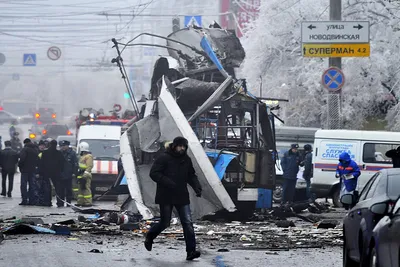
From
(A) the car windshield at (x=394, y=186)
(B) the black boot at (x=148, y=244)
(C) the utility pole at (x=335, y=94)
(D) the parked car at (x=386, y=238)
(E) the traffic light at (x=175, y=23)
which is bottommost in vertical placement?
(B) the black boot at (x=148, y=244)

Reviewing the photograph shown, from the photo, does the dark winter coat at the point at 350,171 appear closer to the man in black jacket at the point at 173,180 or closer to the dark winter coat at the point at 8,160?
the man in black jacket at the point at 173,180

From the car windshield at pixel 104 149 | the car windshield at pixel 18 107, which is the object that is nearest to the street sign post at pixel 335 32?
the car windshield at pixel 104 149

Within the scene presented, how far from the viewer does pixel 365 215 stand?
9312 mm

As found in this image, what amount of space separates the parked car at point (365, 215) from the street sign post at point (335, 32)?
1180cm

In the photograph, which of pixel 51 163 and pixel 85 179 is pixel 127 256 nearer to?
pixel 51 163

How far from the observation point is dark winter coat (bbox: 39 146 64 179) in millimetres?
24266

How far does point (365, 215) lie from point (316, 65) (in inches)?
1098

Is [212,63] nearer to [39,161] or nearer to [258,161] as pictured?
[258,161]

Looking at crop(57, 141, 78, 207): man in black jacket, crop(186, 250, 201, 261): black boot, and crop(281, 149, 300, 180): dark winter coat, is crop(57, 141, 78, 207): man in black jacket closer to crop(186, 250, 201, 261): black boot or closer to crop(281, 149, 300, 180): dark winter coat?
crop(281, 149, 300, 180): dark winter coat

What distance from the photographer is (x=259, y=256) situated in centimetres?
1241

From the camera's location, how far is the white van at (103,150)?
87.8 ft

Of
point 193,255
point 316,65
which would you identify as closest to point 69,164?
point 193,255

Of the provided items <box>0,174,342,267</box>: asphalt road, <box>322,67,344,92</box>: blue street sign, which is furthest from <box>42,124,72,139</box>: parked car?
<box>0,174,342,267</box>: asphalt road

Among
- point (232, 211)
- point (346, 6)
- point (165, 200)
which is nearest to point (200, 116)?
point (232, 211)
